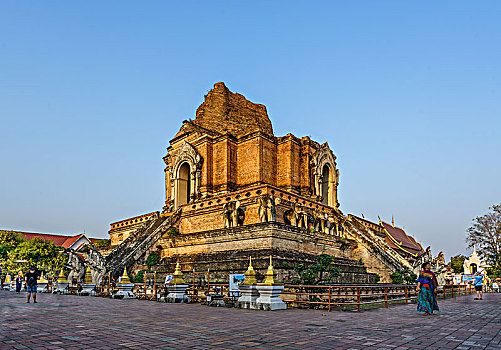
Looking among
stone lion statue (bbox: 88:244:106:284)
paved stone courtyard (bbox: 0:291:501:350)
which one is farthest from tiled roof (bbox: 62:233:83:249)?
paved stone courtyard (bbox: 0:291:501:350)

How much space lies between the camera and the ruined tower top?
32.7 metres

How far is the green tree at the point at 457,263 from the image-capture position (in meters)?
52.3

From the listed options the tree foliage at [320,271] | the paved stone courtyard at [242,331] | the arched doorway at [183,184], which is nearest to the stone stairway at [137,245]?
the arched doorway at [183,184]

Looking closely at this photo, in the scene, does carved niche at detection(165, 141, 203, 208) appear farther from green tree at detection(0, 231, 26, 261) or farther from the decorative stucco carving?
green tree at detection(0, 231, 26, 261)

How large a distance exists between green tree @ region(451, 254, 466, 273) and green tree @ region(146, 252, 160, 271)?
40.4 meters

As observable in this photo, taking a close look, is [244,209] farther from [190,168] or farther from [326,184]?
[326,184]

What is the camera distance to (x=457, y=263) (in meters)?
54.1

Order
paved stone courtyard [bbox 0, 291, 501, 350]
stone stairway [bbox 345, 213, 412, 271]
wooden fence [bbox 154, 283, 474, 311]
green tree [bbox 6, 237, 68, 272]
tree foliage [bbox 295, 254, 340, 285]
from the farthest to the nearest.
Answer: green tree [bbox 6, 237, 68, 272]
stone stairway [bbox 345, 213, 412, 271]
tree foliage [bbox 295, 254, 340, 285]
wooden fence [bbox 154, 283, 474, 311]
paved stone courtyard [bbox 0, 291, 501, 350]

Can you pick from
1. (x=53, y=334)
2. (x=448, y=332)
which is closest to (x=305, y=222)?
(x=448, y=332)

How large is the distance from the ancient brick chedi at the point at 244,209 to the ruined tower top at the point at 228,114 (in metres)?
0.09

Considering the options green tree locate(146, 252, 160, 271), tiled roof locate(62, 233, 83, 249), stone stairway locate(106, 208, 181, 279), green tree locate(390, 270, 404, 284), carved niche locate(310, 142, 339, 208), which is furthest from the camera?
tiled roof locate(62, 233, 83, 249)

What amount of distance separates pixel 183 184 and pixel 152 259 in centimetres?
932

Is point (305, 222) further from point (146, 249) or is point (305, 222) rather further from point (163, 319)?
point (163, 319)

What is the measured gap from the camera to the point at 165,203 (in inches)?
1283
